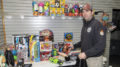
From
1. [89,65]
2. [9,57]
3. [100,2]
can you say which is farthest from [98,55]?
[100,2]

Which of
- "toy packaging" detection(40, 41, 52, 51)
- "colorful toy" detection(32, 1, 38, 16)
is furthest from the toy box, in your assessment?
"colorful toy" detection(32, 1, 38, 16)

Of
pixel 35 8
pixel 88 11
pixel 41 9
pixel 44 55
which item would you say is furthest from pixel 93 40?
pixel 35 8

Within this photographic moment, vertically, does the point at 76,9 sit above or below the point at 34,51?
above

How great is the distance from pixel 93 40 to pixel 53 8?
136 centimetres

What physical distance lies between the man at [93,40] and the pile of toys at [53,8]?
2.89ft

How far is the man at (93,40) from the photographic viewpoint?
1.71 m

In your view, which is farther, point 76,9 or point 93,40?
point 76,9

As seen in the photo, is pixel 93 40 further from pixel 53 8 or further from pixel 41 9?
pixel 41 9

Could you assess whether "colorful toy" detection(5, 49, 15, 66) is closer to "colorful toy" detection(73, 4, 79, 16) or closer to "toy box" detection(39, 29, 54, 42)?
"toy box" detection(39, 29, 54, 42)

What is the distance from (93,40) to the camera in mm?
1887

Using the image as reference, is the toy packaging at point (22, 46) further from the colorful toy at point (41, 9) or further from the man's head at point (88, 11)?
the man's head at point (88, 11)

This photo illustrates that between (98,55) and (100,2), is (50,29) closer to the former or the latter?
(98,55)

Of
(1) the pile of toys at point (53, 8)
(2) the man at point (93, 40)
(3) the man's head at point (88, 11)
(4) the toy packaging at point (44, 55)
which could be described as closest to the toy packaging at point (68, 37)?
(1) the pile of toys at point (53, 8)

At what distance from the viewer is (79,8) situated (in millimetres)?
2840
